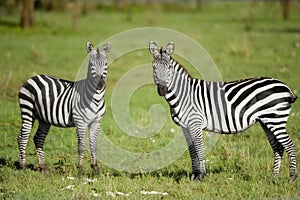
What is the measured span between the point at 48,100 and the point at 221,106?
9.36 feet

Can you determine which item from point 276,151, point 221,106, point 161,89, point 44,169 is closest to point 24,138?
point 44,169

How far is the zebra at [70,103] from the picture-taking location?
8.84 metres

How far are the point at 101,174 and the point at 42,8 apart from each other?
4889cm

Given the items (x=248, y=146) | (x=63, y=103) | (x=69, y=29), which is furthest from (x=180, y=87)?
(x=69, y=29)

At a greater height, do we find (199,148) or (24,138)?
(24,138)

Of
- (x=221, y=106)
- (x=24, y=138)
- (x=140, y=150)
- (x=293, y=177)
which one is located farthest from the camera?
(x=140, y=150)

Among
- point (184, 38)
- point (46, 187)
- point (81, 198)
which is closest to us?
point (81, 198)

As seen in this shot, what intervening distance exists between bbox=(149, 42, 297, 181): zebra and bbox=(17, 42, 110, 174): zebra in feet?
3.11

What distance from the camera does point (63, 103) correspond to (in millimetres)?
9375

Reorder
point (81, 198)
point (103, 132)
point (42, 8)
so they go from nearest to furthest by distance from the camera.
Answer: point (81, 198), point (103, 132), point (42, 8)

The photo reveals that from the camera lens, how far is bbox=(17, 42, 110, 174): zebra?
29.0ft

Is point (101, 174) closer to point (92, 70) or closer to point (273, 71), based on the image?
point (92, 70)

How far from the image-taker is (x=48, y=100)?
9.45 meters

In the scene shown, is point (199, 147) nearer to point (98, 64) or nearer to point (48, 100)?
point (98, 64)
